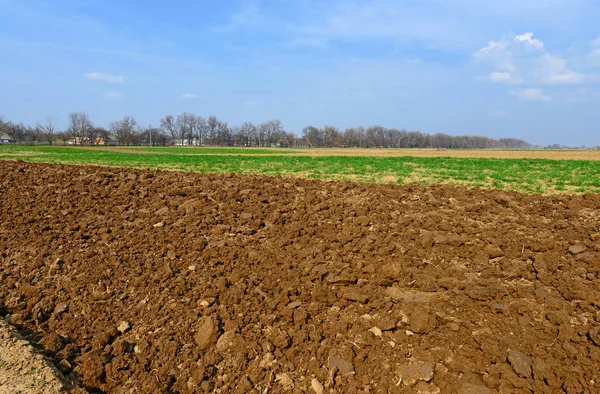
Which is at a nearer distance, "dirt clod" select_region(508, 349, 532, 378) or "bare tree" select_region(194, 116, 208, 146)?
"dirt clod" select_region(508, 349, 532, 378)

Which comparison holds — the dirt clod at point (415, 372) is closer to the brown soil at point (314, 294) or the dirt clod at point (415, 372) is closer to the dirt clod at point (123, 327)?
the brown soil at point (314, 294)

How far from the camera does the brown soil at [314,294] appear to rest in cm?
427

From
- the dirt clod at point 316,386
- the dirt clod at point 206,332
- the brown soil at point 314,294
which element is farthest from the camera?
the dirt clod at point 206,332

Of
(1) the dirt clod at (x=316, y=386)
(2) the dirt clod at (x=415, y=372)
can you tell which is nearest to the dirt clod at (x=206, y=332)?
(1) the dirt clod at (x=316, y=386)

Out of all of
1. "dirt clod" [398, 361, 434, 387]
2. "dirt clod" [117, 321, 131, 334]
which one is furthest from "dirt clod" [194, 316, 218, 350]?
"dirt clod" [398, 361, 434, 387]

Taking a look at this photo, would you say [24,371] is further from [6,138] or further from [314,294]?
[6,138]

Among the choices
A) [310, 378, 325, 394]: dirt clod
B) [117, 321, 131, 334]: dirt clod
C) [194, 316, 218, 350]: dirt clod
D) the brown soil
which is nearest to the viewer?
[310, 378, 325, 394]: dirt clod

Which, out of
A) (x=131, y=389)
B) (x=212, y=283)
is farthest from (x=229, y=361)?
(x=212, y=283)

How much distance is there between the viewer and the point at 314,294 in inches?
209

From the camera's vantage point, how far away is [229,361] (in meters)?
4.53

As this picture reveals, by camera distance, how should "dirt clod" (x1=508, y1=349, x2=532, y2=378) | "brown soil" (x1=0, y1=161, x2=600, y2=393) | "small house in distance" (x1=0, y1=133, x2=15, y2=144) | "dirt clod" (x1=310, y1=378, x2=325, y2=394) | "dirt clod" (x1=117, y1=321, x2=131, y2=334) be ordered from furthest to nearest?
"small house in distance" (x1=0, y1=133, x2=15, y2=144), "dirt clod" (x1=117, y1=321, x2=131, y2=334), "brown soil" (x1=0, y1=161, x2=600, y2=393), "dirt clod" (x1=310, y1=378, x2=325, y2=394), "dirt clod" (x1=508, y1=349, x2=532, y2=378)

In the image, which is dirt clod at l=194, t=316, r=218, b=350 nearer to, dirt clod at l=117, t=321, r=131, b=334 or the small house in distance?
dirt clod at l=117, t=321, r=131, b=334

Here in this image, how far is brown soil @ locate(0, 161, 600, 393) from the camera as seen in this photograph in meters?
4.27

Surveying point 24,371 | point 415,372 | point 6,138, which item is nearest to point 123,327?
point 24,371
